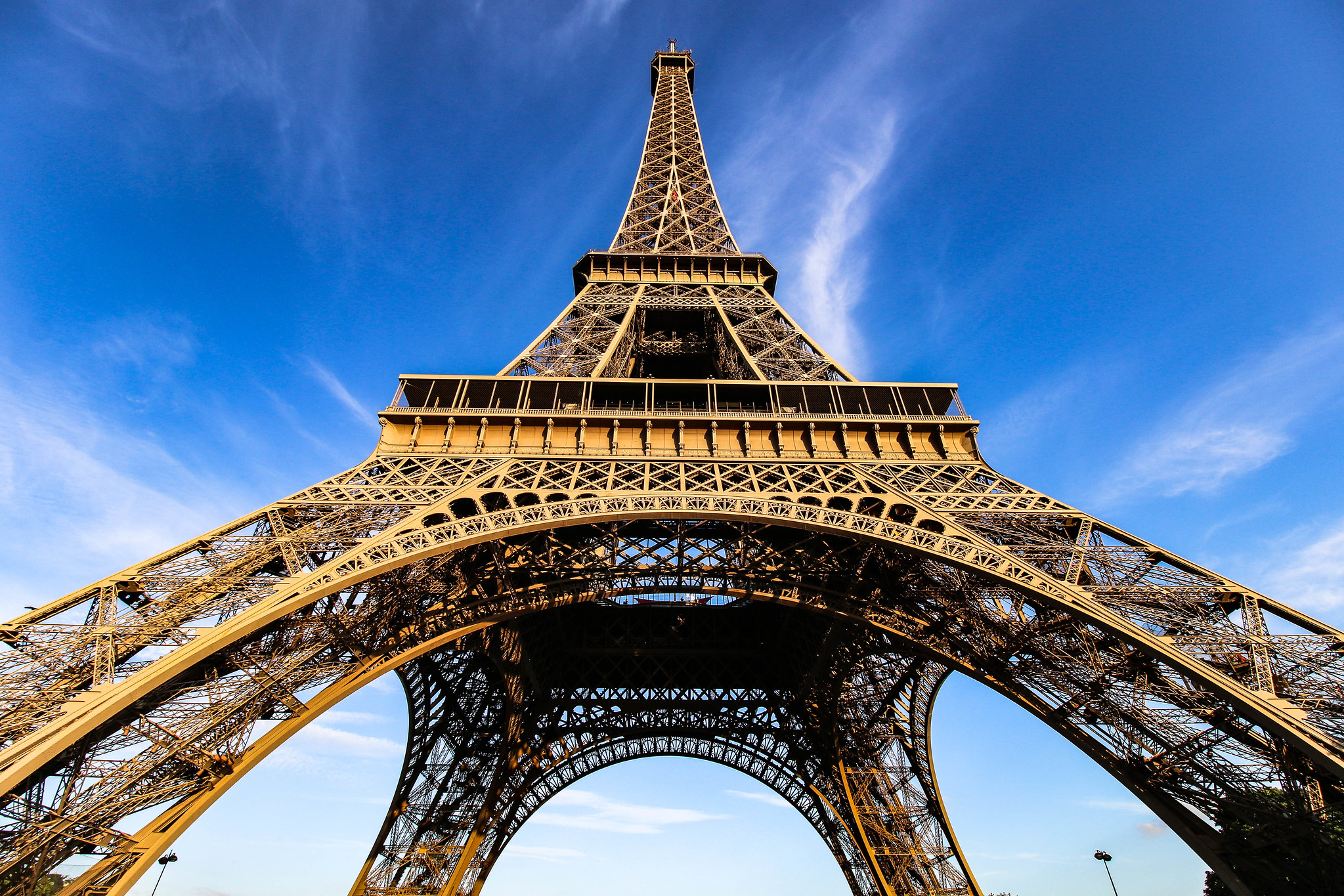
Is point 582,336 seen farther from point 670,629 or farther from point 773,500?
point 670,629

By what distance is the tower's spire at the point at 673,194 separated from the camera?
2992 centimetres

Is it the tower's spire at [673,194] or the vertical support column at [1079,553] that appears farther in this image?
the tower's spire at [673,194]

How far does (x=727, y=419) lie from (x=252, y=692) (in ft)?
37.3

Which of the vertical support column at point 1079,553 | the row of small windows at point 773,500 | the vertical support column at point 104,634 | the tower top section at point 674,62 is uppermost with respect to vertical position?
the tower top section at point 674,62

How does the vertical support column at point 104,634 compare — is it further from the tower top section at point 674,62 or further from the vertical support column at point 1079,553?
the tower top section at point 674,62

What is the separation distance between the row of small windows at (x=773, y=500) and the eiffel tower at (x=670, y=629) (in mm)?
106

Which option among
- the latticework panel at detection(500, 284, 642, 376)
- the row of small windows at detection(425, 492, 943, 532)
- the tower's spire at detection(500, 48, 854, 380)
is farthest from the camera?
the tower's spire at detection(500, 48, 854, 380)

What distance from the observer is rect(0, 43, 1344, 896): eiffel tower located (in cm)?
993

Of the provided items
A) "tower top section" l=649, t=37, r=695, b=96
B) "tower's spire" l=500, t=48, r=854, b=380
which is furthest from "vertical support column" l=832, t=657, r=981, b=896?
"tower top section" l=649, t=37, r=695, b=96

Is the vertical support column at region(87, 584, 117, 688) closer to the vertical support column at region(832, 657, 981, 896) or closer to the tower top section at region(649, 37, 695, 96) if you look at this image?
the vertical support column at region(832, 657, 981, 896)

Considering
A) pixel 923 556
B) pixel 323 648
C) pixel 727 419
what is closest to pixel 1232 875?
pixel 923 556

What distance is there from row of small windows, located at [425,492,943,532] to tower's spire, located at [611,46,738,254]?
14906 millimetres

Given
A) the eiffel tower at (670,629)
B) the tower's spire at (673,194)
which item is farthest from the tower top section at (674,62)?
the eiffel tower at (670,629)

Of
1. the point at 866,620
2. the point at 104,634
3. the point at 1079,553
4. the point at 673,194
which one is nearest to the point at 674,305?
the point at 673,194
